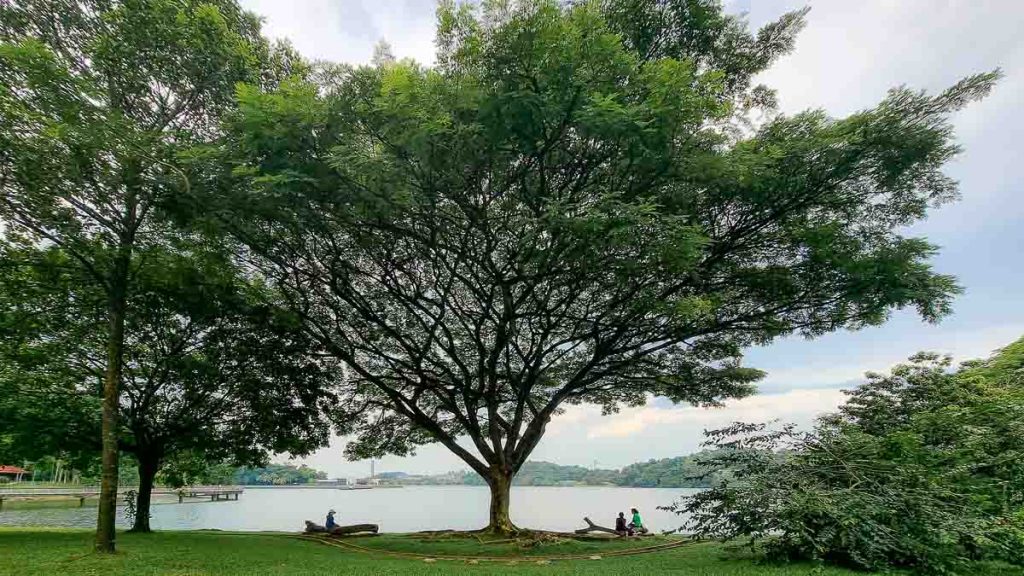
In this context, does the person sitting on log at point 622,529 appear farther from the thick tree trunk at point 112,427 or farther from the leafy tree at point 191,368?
the thick tree trunk at point 112,427

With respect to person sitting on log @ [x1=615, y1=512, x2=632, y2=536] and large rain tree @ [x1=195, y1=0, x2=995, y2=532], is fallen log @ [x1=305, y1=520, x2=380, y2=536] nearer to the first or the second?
large rain tree @ [x1=195, y1=0, x2=995, y2=532]

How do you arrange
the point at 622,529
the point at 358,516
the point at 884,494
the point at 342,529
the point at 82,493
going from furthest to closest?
the point at 82,493, the point at 358,516, the point at 622,529, the point at 342,529, the point at 884,494

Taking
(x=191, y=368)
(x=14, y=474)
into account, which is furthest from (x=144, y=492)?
(x=14, y=474)

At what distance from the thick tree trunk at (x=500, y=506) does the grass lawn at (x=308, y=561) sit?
1.29 m

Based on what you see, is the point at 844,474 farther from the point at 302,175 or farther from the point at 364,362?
the point at 364,362

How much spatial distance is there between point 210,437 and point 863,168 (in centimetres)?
1785

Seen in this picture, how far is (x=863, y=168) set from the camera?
983 cm

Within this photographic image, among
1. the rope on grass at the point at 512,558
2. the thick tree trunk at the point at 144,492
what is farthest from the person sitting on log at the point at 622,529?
the thick tree trunk at the point at 144,492

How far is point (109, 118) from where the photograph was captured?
8.77 m

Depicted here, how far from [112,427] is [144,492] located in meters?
8.21

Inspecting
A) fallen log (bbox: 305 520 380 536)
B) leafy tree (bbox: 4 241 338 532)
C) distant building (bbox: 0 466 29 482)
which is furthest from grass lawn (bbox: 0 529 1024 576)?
distant building (bbox: 0 466 29 482)

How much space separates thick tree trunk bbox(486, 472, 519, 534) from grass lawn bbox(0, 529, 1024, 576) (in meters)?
1.29

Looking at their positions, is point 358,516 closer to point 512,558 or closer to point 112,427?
point 512,558

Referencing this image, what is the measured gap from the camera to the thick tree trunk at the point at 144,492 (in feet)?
51.2
